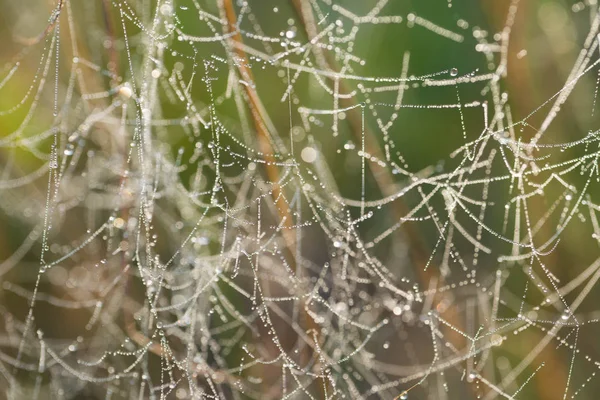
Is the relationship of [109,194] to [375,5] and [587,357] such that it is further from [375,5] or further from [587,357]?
[587,357]

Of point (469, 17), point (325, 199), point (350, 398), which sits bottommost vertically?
point (350, 398)

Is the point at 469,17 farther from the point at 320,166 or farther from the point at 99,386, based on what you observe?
the point at 99,386

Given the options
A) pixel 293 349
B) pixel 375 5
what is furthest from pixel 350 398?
pixel 375 5

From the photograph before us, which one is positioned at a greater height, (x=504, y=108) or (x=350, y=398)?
(x=504, y=108)

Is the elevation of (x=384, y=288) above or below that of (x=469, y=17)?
below

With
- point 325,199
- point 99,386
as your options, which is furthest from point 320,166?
point 99,386
